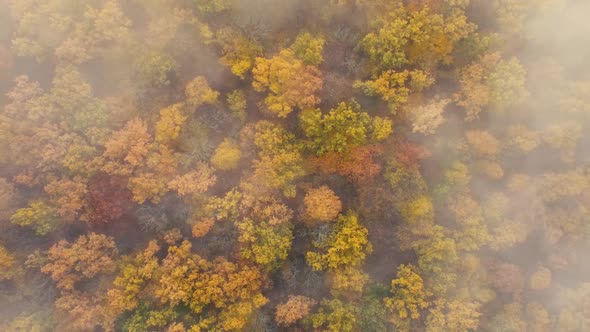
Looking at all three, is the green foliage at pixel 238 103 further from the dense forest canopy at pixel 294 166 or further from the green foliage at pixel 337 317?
the green foliage at pixel 337 317

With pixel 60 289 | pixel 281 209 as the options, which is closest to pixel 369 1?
pixel 281 209

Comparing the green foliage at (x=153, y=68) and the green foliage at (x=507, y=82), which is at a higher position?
the green foliage at (x=507, y=82)

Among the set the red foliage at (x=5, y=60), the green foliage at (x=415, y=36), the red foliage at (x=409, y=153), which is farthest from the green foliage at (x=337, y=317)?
the red foliage at (x=5, y=60)

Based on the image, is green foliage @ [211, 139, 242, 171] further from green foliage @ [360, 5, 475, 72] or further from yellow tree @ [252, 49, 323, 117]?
green foliage @ [360, 5, 475, 72]

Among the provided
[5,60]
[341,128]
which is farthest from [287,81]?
[5,60]

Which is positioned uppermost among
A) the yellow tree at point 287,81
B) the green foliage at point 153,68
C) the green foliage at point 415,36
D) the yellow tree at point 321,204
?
the green foliage at point 415,36

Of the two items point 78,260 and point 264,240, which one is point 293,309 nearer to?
point 264,240
